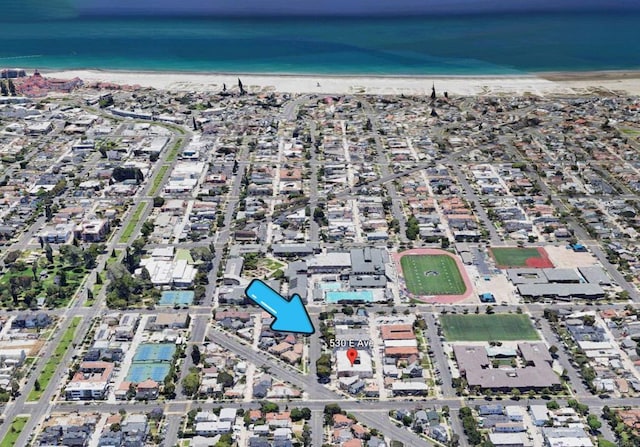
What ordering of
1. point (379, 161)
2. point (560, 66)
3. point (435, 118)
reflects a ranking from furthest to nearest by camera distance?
1. point (560, 66)
2. point (435, 118)
3. point (379, 161)

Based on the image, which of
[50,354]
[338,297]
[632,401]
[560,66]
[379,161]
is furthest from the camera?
[560,66]

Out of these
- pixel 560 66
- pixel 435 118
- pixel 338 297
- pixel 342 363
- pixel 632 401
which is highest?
pixel 560 66

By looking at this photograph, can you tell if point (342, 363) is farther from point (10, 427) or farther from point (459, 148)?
point (459, 148)

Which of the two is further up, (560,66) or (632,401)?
(560,66)

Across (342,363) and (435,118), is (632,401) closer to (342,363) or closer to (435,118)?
(342,363)

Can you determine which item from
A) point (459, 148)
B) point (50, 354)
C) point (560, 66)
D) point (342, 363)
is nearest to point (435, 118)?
point (459, 148)

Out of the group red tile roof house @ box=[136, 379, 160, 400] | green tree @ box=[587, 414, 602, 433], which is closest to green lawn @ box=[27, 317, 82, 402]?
red tile roof house @ box=[136, 379, 160, 400]

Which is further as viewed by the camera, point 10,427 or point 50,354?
point 50,354

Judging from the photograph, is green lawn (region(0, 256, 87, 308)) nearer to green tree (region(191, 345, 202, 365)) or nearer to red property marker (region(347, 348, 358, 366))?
green tree (region(191, 345, 202, 365))

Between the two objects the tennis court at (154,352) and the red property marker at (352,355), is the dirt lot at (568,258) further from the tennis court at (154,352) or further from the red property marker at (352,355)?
the tennis court at (154,352)
